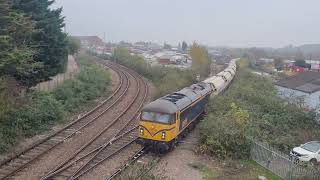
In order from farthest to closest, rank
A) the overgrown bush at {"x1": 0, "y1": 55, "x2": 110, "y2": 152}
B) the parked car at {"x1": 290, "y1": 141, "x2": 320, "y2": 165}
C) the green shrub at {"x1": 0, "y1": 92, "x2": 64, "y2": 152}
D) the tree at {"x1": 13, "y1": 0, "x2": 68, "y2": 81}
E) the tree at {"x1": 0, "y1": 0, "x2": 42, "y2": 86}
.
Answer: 1. the tree at {"x1": 13, "y1": 0, "x2": 68, "y2": 81}
2. the parked car at {"x1": 290, "y1": 141, "x2": 320, "y2": 165}
3. the overgrown bush at {"x1": 0, "y1": 55, "x2": 110, "y2": 152}
4. the green shrub at {"x1": 0, "y1": 92, "x2": 64, "y2": 152}
5. the tree at {"x1": 0, "y1": 0, "x2": 42, "y2": 86}

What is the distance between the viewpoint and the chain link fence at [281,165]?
17750 millimetres

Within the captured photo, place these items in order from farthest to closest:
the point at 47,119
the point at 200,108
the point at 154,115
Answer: the point at 200,108
the point at 47,119
the point at 154,115

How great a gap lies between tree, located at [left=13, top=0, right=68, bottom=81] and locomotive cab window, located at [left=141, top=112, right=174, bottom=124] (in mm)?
8823

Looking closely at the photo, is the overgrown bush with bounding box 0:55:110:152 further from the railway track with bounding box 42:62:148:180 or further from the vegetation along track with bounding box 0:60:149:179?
the railway track with bounding box 42:62:148:180

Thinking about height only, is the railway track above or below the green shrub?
below

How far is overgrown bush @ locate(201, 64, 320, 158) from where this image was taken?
21078 millimetres

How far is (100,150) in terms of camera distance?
20.3m

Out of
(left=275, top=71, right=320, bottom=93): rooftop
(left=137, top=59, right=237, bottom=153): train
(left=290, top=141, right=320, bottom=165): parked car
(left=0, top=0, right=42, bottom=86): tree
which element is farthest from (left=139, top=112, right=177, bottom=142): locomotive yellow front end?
(left=275, top=71, right=320, bottom=93): rooftop

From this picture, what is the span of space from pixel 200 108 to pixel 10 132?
12075 millimetres

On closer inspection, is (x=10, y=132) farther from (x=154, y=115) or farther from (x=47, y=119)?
(x=154, y=115)

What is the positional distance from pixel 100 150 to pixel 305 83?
43.2m

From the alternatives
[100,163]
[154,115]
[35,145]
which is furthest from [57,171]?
[154,115]

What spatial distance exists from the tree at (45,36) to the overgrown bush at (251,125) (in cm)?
1191

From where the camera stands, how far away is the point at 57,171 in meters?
16.9
